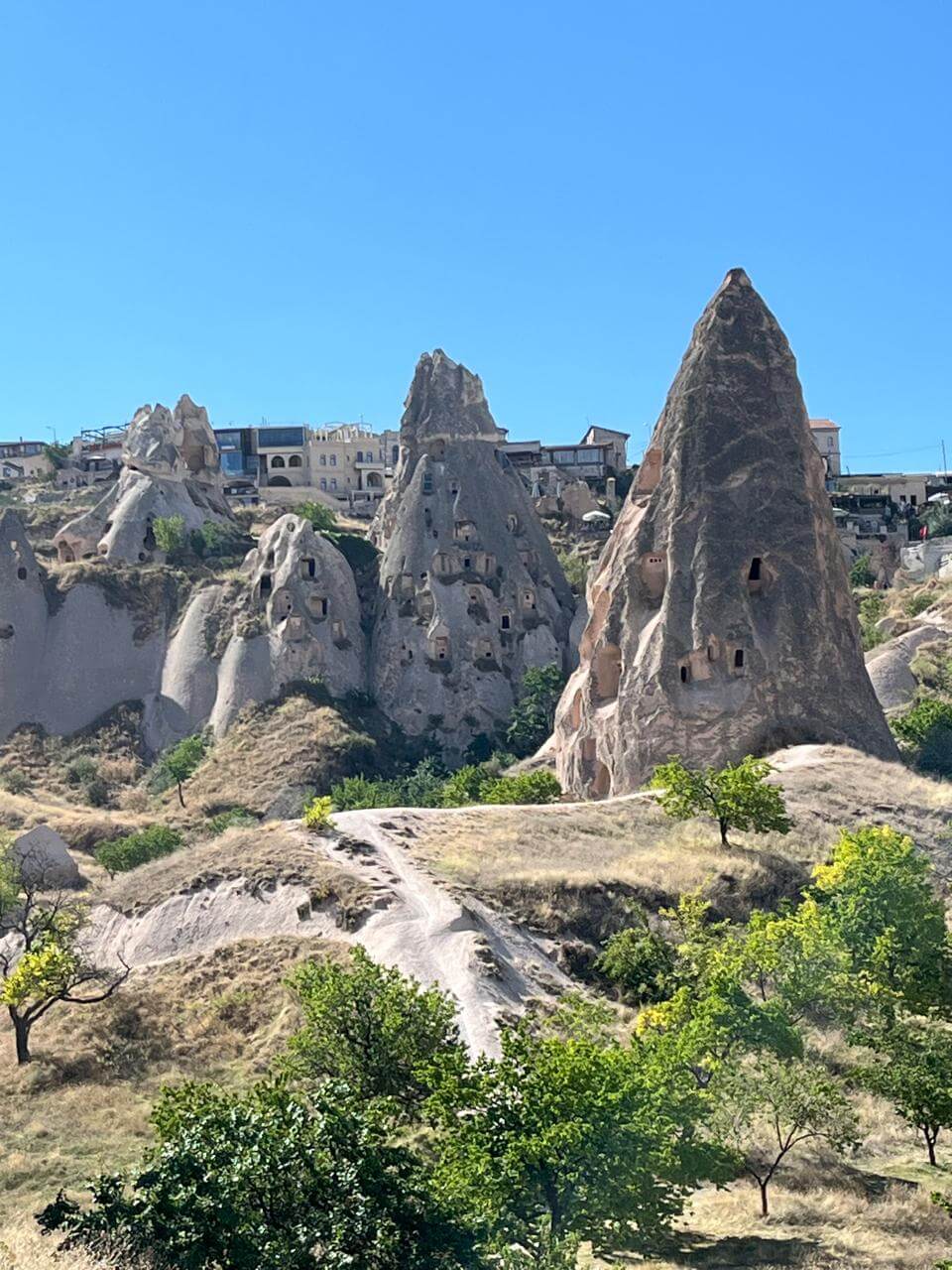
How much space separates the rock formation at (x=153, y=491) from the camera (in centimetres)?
8756

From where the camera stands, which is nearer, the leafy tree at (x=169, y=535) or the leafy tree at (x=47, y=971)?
the leafy tree at (x=47, y=971)

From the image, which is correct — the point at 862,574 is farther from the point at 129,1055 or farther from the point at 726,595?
the point at 129,1055

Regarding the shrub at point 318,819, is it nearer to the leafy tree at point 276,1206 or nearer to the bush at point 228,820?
the bush at point 228,820

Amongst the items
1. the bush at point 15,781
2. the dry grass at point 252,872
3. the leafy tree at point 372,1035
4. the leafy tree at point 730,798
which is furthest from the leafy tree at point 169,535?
the leafy tree at point 372,1035

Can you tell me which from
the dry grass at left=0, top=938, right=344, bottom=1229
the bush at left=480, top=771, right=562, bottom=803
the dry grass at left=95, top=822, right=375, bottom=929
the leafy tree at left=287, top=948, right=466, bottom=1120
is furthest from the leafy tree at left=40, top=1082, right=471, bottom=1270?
the bush at left=480, top=771, right=562, bottom=803

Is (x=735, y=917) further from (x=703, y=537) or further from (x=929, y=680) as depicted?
(x=929, y=680)

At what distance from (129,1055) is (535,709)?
44825 mm

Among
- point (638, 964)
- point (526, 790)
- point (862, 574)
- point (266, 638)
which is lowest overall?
point (638, 964)

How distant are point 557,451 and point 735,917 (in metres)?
81.8

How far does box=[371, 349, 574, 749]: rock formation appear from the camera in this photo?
78438 mm

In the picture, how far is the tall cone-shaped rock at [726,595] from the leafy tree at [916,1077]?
72.0 ft

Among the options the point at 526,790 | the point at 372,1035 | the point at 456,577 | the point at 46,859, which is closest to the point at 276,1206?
the point at 372,1035

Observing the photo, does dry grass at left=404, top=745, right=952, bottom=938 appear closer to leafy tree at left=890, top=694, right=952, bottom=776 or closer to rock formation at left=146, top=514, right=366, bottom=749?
leafy tree at left=890, top=694, right=952, bottom=776

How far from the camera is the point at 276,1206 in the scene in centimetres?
1881
